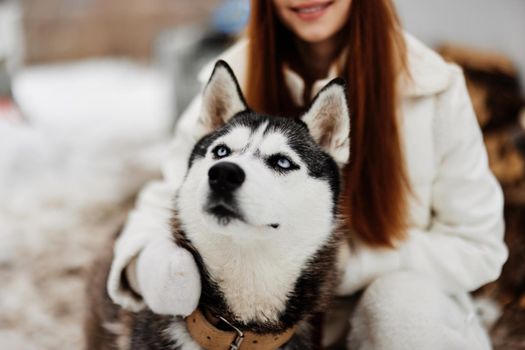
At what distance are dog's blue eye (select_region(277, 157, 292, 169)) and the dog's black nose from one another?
17cm

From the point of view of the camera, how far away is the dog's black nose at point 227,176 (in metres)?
0.96

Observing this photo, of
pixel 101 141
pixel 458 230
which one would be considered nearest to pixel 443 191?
pixel 458 230

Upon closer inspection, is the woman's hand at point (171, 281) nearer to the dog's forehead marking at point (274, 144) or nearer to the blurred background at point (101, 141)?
the dog's forehead marking at point (274, 144)

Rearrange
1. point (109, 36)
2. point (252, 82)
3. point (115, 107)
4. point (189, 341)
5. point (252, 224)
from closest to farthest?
point (252, 224) → point (189, 341) → point (252, 82) → point (115, 107) → point (109, 36)

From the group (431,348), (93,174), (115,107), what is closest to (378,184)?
(431,348)

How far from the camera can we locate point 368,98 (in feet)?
4.51

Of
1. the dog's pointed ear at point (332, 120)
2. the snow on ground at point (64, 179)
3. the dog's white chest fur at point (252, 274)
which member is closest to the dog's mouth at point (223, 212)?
the dog's white chest fur at point (252, 274)

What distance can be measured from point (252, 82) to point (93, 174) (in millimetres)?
2222

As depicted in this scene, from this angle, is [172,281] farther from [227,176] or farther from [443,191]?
[443,191]

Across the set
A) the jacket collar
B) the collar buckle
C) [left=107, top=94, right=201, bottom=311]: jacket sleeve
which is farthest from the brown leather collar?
the jacket collar

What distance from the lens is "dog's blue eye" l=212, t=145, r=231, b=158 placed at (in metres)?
1.14

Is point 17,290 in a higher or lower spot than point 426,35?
lower

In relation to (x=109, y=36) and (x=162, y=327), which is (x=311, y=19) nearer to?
Answer: (x=162, y=327)

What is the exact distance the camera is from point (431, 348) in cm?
119
